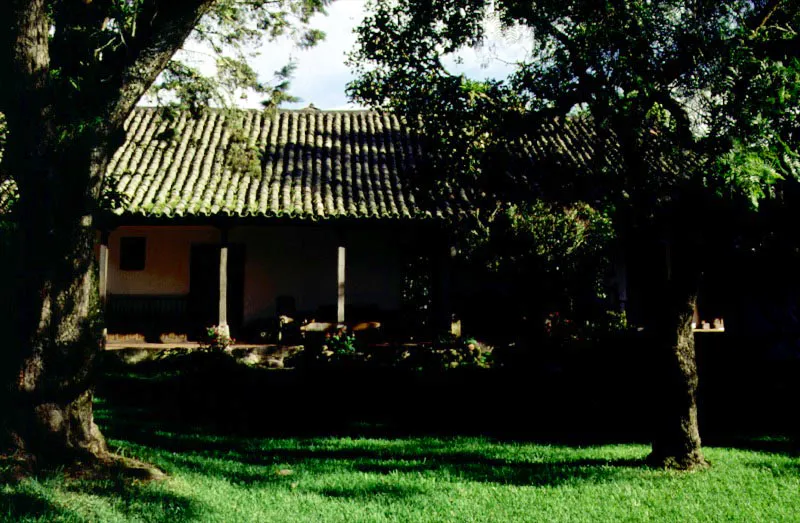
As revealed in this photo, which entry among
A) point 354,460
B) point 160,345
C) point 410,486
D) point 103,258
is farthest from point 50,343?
point 103,258

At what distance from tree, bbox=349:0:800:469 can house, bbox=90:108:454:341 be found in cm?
638

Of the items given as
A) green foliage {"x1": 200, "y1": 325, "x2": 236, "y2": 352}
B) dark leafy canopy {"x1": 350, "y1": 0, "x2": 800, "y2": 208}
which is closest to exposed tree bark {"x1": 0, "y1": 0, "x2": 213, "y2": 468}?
dark leafy canopy {"x1": 350, "y1": 0, "x2": 800, "y2": 208}

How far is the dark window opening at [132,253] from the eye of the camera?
15625 millimetres

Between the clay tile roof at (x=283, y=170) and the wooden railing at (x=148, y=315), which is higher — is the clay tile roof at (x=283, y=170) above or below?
above

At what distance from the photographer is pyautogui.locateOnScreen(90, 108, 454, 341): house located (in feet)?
45.7

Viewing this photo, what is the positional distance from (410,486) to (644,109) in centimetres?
378

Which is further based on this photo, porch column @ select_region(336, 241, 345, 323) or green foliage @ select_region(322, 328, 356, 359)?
porch column @ select_region(336, 241, 345, 323)

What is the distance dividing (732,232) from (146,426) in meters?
6.79

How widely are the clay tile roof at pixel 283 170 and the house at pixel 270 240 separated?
41 mm

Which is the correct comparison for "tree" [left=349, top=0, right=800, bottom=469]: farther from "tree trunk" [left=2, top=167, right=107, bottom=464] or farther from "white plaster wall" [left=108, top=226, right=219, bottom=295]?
"white plaster wall" [left=108, top=226, right=219, bottom=295]

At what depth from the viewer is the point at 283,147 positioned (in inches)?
628

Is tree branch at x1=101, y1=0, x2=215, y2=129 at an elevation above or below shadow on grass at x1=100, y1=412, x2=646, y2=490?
above

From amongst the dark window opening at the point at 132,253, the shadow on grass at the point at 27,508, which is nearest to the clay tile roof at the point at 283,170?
the dark window opening at the point at 132,253

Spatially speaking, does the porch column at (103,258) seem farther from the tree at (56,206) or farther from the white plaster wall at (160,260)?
the tree at (56,206)
